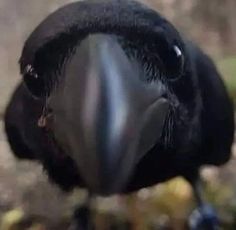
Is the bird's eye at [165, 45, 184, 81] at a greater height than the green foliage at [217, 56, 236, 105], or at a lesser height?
greater

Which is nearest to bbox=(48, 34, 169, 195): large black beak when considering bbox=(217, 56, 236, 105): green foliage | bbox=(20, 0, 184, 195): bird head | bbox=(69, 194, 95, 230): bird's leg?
bbox=(20, 0, 184, 195): bird head

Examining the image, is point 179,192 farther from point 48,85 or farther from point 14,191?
point 48,85

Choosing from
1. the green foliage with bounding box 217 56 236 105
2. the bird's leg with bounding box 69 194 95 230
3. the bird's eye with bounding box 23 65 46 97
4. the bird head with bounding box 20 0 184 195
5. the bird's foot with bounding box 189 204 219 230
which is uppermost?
the bird head with bounding box 20 0 184 195

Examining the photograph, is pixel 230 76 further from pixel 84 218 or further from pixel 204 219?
pixel 84 218

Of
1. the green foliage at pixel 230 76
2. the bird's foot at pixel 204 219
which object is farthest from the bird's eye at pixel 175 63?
the bird's foot at pixel 204 219

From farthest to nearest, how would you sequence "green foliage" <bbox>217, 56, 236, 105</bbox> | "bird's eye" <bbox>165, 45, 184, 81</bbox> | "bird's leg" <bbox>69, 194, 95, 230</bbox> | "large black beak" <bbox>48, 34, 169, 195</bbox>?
1. "bird's leg" <bbox>69, 194, 95, 230</bbox>
2. "green foliage" <bbox>217, 56, 236, 105</bbox>
3. "bird's eye" <bbox>165, 45, 184, 81</bbox>
4. "large black beak" <bbox>48, 34, 169, 195</bbox>

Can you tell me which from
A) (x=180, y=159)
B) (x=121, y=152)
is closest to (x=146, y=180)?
(x=180, y=159)

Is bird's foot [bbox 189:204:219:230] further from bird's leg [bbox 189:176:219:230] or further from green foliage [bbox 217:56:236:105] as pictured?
green foliage [bbox 217:56:236:105]
